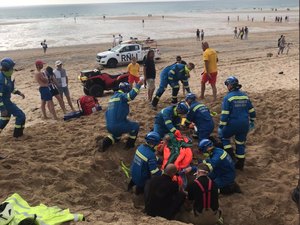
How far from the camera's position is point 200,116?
7461 mm

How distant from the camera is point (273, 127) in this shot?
8.98 m

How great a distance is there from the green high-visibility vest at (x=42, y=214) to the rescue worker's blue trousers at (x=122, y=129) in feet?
9.40

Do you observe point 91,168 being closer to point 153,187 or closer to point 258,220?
point 153,187

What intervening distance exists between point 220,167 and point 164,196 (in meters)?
1.29

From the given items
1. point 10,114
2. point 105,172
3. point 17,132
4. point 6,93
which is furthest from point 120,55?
point 105,172

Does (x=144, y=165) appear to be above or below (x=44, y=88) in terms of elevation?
below

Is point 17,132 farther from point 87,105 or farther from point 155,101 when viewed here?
point 155,101

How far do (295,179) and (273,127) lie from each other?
8.21 feet

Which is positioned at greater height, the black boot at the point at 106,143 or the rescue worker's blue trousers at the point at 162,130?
the rescue worker's blue trousers at the point at 162,130

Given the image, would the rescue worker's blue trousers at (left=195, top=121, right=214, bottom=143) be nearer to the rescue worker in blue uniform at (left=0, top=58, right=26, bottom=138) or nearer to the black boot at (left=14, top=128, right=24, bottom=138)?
the rescue worker in blue uniform at (left=0, top=58, right=26, bottom=138)

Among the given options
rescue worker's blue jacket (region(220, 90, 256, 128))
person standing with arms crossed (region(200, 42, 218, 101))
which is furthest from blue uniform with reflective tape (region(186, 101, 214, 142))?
person standing with arms crossed (region(200, 42, 218, 101))

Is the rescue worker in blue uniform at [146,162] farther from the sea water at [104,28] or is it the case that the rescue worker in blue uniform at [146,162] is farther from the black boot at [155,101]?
the black boot at [155,101]

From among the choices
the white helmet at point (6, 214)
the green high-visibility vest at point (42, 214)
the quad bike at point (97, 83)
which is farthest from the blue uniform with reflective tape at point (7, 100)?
the quad bike at point (97, 83)

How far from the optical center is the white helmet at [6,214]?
4.29m
